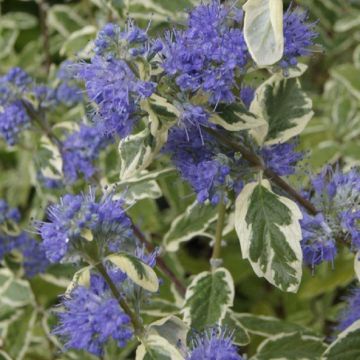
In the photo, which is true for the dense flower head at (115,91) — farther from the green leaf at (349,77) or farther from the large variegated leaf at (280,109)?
the green leaf at (349,77)

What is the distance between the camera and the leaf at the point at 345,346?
1518 mm

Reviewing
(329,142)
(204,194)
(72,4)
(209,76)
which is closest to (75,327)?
(204,194)

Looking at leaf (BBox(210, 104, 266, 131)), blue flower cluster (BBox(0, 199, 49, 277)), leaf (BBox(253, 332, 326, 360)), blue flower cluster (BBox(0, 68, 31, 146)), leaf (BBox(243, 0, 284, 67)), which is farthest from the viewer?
blue flower cluster (BBox(0, 199, 49, 277))

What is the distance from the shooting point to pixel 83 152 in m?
1.90

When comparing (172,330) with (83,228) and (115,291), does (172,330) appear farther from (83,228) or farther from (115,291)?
(83,228)

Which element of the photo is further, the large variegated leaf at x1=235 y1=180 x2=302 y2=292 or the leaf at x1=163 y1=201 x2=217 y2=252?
the leaf at x1=163 y1=201 x2=217 y2=252

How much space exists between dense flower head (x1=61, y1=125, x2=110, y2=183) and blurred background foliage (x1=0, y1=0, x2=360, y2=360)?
0.36 ft

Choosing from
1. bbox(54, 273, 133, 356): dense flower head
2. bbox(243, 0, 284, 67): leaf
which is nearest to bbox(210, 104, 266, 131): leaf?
bbox(243, 0, 284, 67): leaf

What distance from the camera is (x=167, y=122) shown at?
1.33m

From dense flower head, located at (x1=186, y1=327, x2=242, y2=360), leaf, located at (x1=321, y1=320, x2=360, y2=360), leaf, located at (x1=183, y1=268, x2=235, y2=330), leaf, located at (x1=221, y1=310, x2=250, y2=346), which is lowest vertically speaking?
leaf, located at (x1=221, y1=310, x2=250, y2=346)

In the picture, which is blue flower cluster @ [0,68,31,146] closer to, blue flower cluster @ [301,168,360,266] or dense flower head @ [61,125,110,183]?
dense flower head @ [61,125,110,183]

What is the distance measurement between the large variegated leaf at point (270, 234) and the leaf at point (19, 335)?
896 millimetres

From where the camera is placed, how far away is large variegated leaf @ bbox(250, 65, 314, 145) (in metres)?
1.54

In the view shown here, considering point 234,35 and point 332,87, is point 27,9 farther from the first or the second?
point 234,35
